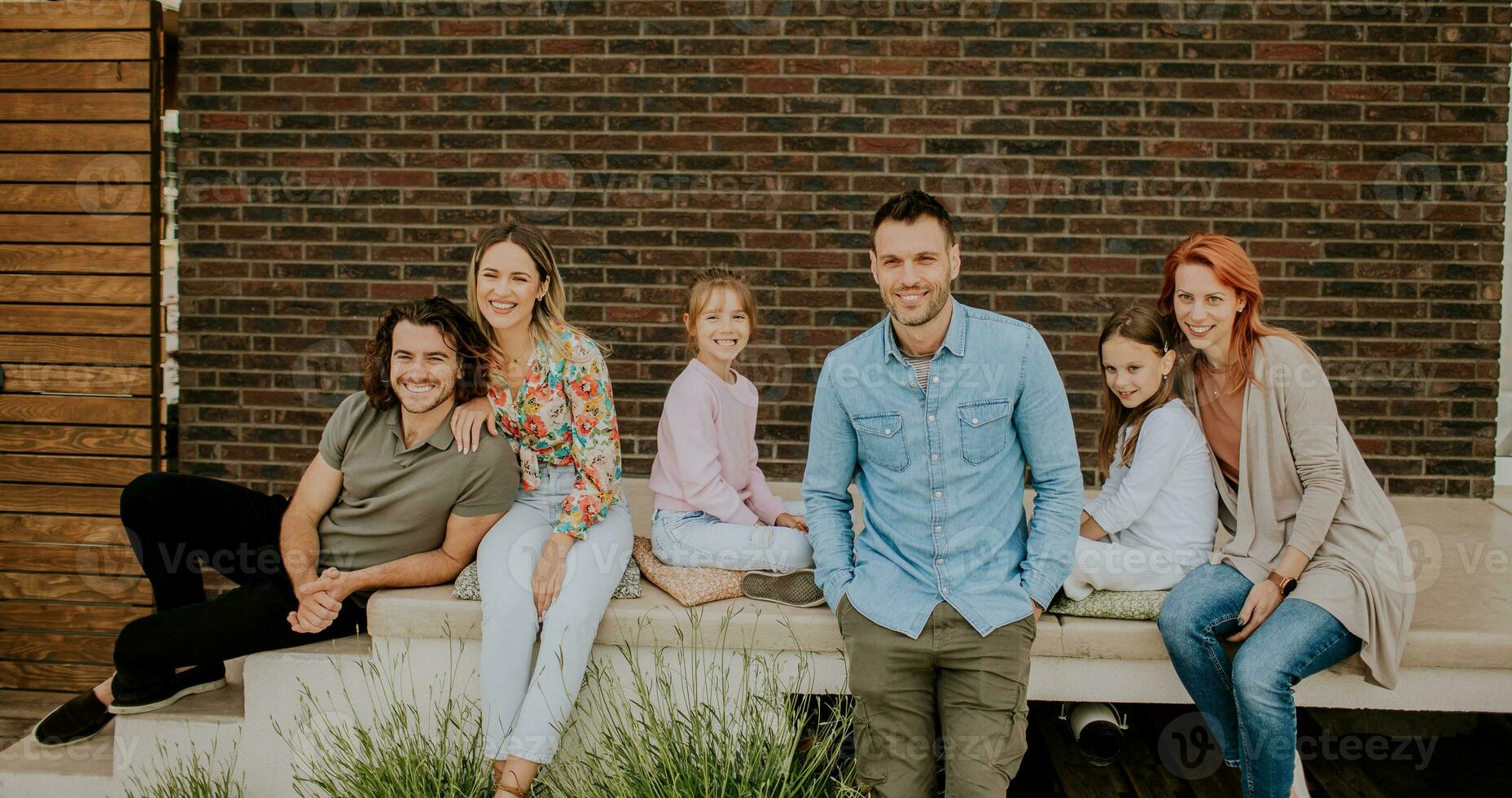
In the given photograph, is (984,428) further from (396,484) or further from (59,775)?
(59,775)

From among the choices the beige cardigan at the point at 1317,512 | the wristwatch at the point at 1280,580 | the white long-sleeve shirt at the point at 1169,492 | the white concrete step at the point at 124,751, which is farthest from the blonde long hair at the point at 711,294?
the white concrete step at the point at 124,751

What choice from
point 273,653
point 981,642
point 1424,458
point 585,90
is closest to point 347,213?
point 585,90

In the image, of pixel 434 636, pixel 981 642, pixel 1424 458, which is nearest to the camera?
pixel 981 642

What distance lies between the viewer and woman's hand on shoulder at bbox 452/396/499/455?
10.2ft

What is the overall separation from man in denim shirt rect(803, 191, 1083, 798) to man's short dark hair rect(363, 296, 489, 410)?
3.69 feet

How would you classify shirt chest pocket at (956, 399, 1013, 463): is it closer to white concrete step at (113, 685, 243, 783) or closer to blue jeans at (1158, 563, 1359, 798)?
blue jeans at (1158, 563, 1359, 798)

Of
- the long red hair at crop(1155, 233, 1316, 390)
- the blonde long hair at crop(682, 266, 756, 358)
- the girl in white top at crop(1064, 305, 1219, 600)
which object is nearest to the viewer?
the long red hair at crop(1155, 233, 1316, 390)

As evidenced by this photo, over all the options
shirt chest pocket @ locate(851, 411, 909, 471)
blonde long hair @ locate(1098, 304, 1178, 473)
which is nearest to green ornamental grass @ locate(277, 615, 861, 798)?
shirt chest pocket @ locate(851, 411, 909, 471)

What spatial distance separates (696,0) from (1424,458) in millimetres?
4000

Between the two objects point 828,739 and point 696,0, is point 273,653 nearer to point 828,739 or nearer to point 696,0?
point 828,739

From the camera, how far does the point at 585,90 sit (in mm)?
4902

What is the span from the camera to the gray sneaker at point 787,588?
3162 mm

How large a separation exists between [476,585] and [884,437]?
1.33 meters

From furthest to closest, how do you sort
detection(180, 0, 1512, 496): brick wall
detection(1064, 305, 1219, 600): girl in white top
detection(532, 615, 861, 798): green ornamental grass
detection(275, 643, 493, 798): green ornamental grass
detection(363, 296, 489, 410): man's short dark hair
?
1. detection(180, 0, 1512, 496): brick wall
2. detection(363, 296, 489, 410): man's short dark hair
3. detection(1064, 305, 1219, 600): girl in white top
4. detection(275, 643, 493, 798): green ornamental grass
5. detection(532, 615, 861, 798): green ornamental grass
